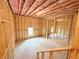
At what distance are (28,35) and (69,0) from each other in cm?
676

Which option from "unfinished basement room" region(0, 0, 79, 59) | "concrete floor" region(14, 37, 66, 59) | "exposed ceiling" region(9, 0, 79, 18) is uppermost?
"exposed ceiling" region(9, 0, 79, 18)

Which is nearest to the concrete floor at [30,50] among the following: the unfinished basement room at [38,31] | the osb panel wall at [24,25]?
the unfinished basement room at [38,31]

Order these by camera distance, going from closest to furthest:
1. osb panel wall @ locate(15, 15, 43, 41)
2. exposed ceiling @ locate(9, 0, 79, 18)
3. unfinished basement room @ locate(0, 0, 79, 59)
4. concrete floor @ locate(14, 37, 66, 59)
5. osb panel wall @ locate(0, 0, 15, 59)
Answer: osb panel wall @ locate(0, 0, 15, 59), exposed ceiling @ locate(9, 0, 79, 18), concrete floor @ locate(14, 37, 66, 59), unfinished basement room @ locate(0, 0, 79, 59), osb panel wall @ locate(15, 15, 43, 41)

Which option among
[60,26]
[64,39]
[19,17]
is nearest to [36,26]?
[19,17]


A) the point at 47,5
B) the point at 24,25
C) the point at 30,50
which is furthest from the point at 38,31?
the point at 47,5

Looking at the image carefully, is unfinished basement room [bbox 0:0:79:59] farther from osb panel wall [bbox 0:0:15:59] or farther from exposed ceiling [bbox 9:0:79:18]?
osb panel wall [bbox 0:0:15:59]

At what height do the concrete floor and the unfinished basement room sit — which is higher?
the unfinished basement room

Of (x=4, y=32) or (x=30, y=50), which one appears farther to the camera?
(x=30, y=50)

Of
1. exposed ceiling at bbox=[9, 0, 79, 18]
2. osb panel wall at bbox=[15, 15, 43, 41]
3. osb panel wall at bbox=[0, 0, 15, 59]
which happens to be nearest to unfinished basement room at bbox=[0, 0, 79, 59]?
osb panel wall at bbox=[15, 15, 43, 41]

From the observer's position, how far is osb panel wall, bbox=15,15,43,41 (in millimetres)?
7645

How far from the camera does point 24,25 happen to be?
8125 millimetres

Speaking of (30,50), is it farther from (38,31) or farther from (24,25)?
(38,31)

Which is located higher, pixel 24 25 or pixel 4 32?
pixel 24 25

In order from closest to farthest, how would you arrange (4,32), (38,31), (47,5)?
(4,32), (47,5), (38,31)
